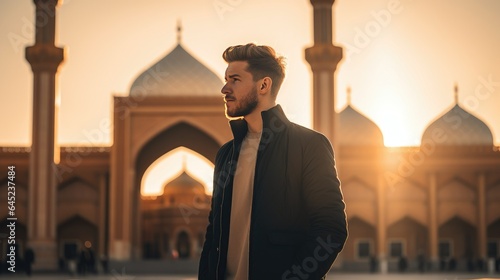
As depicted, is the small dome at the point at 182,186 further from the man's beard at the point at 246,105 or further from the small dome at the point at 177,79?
the man's beard at the point at 246,105

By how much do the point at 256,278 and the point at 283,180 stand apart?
275 millimetres

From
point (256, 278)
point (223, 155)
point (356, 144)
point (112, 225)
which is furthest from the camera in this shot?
point (356, 144)

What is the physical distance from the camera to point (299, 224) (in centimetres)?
256

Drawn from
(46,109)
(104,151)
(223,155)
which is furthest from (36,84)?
(223,155)

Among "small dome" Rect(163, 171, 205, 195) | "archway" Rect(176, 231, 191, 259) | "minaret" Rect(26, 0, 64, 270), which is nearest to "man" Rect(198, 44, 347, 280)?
"minaret" Rect(26, 0, 64, 270)

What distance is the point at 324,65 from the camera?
78.6 ft

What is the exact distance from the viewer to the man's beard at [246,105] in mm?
2686

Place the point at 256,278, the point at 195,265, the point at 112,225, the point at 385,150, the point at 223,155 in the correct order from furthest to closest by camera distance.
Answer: the point at 385,150 < the point at 112,225 < the point at 195,265 < the point at 223,155 < the point at 256,278

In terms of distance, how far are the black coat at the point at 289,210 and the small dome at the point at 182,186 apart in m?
31.4

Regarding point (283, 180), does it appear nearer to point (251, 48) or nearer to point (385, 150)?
point (251, 48)

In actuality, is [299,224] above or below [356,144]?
below

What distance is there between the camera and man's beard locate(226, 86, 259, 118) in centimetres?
269

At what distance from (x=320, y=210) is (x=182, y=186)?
31.9 metres

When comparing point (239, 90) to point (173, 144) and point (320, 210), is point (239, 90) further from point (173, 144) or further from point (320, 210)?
point (173, 144)
